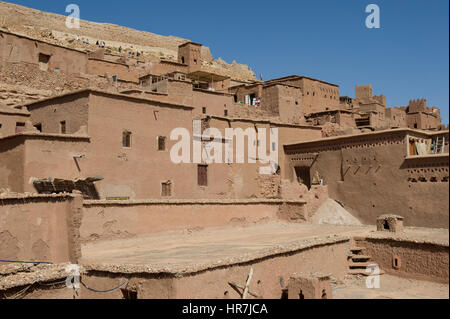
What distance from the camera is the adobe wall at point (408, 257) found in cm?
1025

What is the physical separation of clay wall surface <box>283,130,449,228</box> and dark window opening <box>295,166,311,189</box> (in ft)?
1.13

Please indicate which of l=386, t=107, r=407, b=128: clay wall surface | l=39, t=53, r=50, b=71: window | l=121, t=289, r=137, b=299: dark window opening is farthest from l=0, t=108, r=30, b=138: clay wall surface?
l=386, t=107, r=407, b=128: clay wall surface

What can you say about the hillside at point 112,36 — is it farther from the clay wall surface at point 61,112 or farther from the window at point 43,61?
the clay wall surface at point 61,112

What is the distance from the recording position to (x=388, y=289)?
35.9ft

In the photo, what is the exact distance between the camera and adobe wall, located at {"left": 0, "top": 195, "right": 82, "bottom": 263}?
11.3 meters

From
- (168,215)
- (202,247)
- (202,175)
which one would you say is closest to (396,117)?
(202,175)

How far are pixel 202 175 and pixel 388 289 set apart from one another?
1129 cm

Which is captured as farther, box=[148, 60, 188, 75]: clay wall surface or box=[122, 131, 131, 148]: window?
box=[148, 60, 188, 75]: clay wall surface

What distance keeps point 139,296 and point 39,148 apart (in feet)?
27.0

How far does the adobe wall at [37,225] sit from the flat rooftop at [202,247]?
846mm

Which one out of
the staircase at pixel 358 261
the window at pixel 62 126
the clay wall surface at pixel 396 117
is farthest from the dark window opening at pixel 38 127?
the clay wall surface at pixel 396 117

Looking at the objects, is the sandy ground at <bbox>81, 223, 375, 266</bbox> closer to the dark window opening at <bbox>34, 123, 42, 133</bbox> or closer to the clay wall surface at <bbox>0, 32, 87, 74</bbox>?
the dark window opening at <bbox>34, 123, 42, 133</bbox>

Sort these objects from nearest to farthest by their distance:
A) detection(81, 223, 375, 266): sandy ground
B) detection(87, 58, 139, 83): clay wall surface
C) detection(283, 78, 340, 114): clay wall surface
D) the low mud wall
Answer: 1. detection(81, 223, 375, 266): sandy ground
2. the low mud wall
3. detection(87, 58, 139, 83): clay wall surface
4. detection(283, 78, 340, 114): clay wall surface
